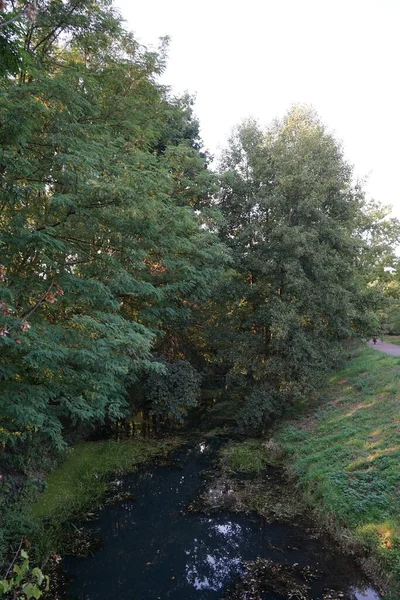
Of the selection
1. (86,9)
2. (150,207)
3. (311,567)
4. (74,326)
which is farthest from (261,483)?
(86,9)

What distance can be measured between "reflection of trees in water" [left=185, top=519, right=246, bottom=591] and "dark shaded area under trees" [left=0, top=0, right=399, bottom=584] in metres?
3.85

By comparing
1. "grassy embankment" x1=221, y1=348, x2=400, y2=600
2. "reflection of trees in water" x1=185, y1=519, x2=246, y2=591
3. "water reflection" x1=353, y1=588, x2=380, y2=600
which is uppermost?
"grassy embankment" x1=221, y1=348, x2=400, y2=600

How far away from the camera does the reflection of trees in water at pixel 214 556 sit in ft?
26.6

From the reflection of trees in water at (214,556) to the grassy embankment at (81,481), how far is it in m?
3.00

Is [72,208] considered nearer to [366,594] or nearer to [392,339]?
[366,594]

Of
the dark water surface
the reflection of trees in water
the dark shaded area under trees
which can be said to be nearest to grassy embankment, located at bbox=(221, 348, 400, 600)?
the dark water surface

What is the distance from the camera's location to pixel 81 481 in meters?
12.2

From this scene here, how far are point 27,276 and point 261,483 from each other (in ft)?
30.3

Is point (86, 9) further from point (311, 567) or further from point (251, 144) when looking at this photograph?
point (311, 567)

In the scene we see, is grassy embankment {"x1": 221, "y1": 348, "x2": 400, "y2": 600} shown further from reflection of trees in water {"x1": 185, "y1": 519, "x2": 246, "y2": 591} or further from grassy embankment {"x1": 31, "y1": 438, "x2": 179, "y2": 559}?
grassy embankment {"x1": 31, "y1": 438, "x2": 179, "y2": 559}

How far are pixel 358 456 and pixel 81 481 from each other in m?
8.42

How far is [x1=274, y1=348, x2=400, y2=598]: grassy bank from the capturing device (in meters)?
8.51

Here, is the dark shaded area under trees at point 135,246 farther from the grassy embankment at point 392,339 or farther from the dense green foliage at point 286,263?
the grassy embankment at point 392,339

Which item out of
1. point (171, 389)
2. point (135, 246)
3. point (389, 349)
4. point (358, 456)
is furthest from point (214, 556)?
point (389, 349)
